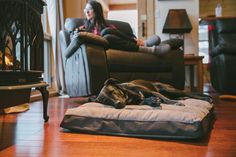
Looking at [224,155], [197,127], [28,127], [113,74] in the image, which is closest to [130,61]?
[113,74]

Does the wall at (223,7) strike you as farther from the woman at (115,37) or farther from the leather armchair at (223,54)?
the woman at (115,37)

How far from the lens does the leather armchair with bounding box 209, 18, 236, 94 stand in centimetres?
294

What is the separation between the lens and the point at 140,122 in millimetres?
1338

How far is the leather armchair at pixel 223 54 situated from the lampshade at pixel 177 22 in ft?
1.33

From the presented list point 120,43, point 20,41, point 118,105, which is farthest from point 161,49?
point 20,41

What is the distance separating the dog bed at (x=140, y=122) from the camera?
1257mm

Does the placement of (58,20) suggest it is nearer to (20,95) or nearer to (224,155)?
(20,95)

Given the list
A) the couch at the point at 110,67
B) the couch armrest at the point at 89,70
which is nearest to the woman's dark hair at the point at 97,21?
the couch at the point at 110,67

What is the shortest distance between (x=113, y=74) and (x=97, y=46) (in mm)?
291

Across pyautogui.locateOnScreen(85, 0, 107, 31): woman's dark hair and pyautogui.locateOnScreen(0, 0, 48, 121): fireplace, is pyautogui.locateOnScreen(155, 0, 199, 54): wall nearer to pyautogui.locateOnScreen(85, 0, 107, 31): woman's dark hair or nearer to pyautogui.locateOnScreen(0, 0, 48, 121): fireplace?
pyautogui.locateOnScreen(85, 0, 107, 31): woman's dark hair

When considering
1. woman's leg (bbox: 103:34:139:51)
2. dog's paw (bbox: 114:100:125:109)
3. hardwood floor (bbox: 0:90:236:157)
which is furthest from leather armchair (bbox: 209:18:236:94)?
dog's paw (bbox: 114:100:125:109)

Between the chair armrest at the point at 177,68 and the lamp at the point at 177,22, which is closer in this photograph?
the chair armrest at the point at 177,68

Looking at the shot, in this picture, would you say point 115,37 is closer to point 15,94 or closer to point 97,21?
point 97,21

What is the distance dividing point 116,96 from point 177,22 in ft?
7.60
